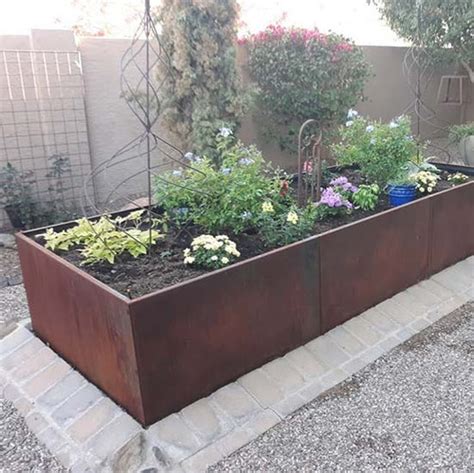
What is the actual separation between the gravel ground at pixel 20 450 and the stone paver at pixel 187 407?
0.03m

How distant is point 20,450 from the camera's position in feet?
6.19

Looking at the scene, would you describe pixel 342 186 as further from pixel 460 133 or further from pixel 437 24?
pixel 437 24

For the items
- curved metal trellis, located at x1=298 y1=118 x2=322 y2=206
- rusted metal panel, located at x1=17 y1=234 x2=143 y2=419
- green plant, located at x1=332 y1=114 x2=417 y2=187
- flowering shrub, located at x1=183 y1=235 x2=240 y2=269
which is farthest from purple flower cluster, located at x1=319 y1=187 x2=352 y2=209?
rusted metal panel, located at x1=17 y1=234 x2=143 y2=419

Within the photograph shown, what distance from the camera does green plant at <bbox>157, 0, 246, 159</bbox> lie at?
462 centimetres

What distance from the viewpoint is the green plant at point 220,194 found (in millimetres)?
2568

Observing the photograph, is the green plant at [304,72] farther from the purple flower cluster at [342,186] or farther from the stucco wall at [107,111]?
the purple flower cluster at [342,186]

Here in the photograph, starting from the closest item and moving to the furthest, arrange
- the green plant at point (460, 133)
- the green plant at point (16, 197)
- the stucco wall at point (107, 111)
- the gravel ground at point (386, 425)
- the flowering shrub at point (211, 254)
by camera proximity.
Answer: the gravel ground at point (386, 425) → the flowering shrub at point (211, 254) → the green plant at point (16, 197) → the stucco wall at point (107, 111) → the green plant at point (460, 133)

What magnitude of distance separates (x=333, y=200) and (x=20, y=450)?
6.55 feet

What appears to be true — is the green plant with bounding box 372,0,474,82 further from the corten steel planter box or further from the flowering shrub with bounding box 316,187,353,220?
the corten steel planter box

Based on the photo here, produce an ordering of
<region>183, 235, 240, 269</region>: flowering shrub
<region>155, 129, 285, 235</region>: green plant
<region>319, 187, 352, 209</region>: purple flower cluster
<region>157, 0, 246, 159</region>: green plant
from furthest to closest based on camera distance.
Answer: <region>157, 0, 246, 159</region>: green plant → <region>319, 187, 352, 209</region>: purple flower cluster → <region>155, 129, 285, 235</region>: green plant → <region>183, 235, 240, 269</region>: flowering shrub

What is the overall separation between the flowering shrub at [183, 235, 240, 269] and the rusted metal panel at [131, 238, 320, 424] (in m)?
0.14

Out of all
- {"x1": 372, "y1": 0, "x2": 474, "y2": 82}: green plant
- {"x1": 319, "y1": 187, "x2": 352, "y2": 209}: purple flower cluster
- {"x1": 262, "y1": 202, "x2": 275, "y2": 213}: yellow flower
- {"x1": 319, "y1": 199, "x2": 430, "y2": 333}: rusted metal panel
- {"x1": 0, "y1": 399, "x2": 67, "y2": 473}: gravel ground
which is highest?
{"x1": 372, "y1": 0, "x2": 474, "y2": 82}: green plant

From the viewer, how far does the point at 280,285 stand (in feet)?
7.29

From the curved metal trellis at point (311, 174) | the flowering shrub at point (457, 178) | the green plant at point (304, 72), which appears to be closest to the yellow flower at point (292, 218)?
the curved metal trellis at point (311, 174)
